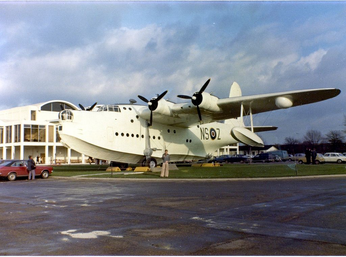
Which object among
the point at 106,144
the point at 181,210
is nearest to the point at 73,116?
the point at 106,144

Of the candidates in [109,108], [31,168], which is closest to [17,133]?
[109,108]

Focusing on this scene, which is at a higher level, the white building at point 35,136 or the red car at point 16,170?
the white building at point 35,136

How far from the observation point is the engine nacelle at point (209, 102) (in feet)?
90.4

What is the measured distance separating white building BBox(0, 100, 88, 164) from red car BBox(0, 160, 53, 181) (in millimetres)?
34374

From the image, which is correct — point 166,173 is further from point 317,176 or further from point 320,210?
point 320,210

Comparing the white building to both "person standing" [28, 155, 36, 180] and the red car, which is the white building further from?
"person standing" [28, 155, 36, 180]

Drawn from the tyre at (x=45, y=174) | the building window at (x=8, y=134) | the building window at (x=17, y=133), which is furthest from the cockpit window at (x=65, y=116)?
the building window at (x=8, y=134)

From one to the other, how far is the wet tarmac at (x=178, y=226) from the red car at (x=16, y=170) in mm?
12307

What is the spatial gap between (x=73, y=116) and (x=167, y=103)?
8.39m

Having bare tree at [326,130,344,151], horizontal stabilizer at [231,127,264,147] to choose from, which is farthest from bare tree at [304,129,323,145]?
horizontal stabilizer at [231,127,264,147]

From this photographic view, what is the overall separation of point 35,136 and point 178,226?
58037mm

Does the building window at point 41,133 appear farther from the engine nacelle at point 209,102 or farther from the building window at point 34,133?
the engine nacelle at point 209,102

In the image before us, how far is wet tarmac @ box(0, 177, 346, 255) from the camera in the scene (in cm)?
522

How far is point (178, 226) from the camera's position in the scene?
6.92 m
